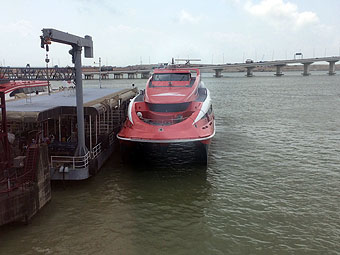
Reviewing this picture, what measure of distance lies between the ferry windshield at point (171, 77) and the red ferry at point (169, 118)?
0.89 meters

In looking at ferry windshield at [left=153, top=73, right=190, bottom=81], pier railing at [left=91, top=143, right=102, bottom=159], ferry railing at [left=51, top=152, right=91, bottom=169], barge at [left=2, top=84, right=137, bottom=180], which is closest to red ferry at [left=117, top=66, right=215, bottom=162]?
ferry windshield at [left=153, top=73, right=190, bottom=81]

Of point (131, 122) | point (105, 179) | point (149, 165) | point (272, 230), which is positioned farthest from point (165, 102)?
point (272, 230)

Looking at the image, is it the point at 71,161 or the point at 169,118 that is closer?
the point at 71,161

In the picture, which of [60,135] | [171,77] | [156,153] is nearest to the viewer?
[60,135]

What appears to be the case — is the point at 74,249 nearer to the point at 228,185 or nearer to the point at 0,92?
the point at 0,92

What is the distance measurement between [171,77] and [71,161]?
13.6 m

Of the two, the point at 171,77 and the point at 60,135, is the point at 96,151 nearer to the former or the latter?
the point at 60,135

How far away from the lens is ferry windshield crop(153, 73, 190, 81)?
3020cm

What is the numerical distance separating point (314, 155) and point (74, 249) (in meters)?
21.3

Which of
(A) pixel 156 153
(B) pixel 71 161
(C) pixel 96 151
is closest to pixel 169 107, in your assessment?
(A) pixel 156 153

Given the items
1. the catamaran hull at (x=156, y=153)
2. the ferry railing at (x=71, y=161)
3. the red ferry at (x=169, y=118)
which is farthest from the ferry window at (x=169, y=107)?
the ferry railing at (x=71, y=161)

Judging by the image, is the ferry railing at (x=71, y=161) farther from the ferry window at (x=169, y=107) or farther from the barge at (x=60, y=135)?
the ferry window at (x=169, y=107)

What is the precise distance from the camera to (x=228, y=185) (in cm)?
2111

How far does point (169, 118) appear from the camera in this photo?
24.4 m
